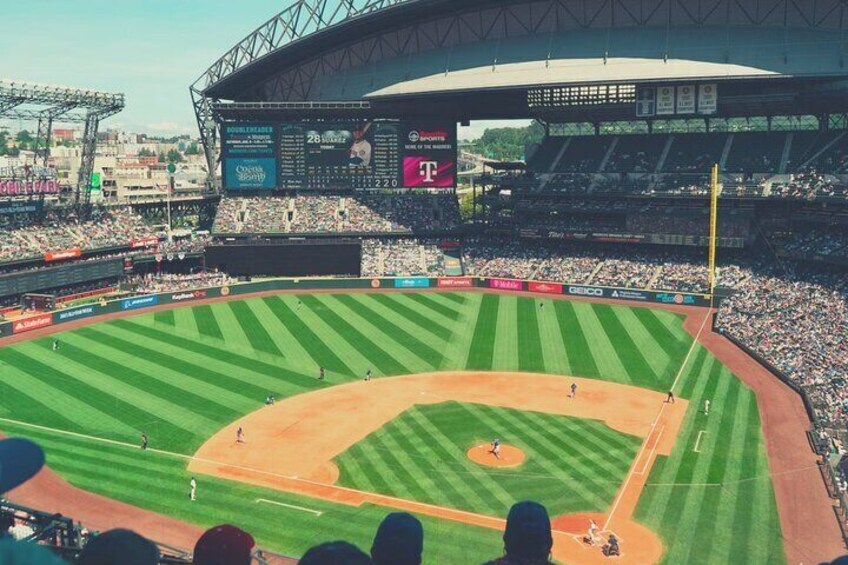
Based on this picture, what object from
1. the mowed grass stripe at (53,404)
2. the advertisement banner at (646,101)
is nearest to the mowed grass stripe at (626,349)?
the advertisement banner at (646,101)

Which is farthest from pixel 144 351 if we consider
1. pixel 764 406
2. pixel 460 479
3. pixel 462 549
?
pixel 764 406

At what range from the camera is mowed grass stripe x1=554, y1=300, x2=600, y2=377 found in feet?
162

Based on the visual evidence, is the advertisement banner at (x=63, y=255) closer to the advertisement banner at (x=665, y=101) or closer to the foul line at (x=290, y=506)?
the foul line at (x=290, y=506)

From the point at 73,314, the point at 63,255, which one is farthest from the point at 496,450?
the point at 63,255

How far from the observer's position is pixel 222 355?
5238cm

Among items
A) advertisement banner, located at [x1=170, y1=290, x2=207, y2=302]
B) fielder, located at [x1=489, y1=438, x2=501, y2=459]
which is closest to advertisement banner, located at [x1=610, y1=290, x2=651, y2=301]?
fielder, located at [x1=489, y1=438, x2=501, y2=459]

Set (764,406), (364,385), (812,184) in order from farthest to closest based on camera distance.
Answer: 1. (812,184)
2. (364,385)
3. (764,406)

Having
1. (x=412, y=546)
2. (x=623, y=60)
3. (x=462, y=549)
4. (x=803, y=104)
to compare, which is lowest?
(x=462, y=549)

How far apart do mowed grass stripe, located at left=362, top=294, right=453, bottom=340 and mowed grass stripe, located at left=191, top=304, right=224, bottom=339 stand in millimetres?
15676

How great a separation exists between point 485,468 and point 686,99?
54.5 meters

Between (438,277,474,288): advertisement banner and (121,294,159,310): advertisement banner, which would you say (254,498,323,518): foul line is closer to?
(121,294,159,310): advertisement banner

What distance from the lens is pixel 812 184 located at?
224ft

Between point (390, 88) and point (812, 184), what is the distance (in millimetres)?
46452

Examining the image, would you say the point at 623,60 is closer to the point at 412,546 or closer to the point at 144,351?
the point at 144,351
